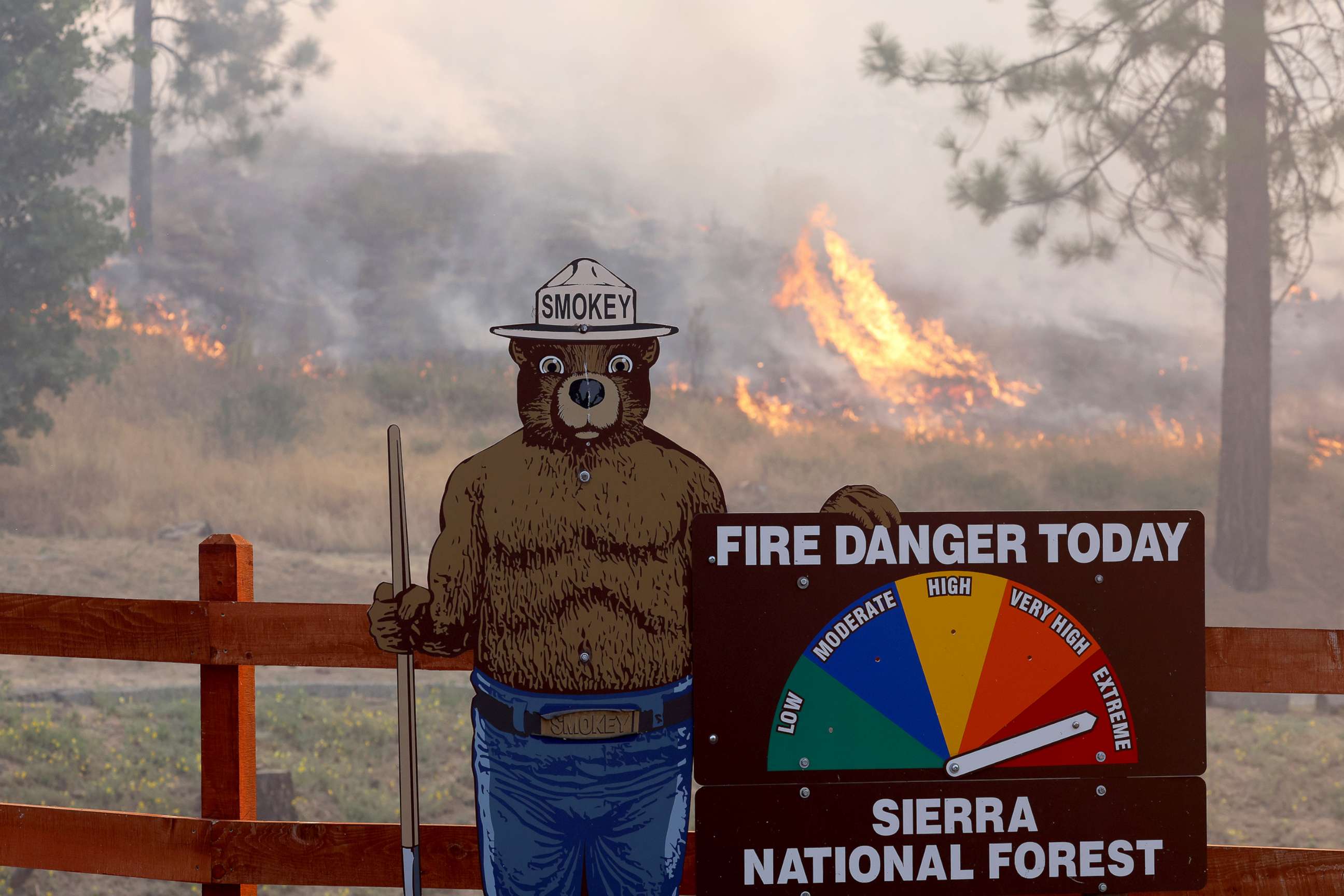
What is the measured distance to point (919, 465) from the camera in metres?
18.5

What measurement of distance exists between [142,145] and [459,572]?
2223 centimetres

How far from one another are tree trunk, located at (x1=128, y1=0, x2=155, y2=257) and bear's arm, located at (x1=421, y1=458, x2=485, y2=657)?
61.4 feet

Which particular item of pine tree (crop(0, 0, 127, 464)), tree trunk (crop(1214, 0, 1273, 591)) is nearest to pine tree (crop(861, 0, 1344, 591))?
tree trunk (crop(1214, 0, 1273, 591))

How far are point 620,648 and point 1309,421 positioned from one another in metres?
18.2

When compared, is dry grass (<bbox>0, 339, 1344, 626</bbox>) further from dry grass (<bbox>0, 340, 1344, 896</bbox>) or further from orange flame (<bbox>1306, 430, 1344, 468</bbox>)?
orange flame (<bbox>1306, 430, 1344, 468</bbox>)

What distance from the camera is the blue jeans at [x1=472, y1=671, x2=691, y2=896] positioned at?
8.66 ft

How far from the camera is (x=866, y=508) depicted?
2.65 meters

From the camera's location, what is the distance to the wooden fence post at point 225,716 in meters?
3.15

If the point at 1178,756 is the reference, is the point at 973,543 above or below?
above

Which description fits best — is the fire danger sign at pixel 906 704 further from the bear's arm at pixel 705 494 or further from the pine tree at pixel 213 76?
the pine tree at pixel 213 76

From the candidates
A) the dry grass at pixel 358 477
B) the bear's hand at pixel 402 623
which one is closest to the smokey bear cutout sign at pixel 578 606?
the bear's hand at pixel 402 623

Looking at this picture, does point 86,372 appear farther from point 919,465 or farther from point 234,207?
point 919,465

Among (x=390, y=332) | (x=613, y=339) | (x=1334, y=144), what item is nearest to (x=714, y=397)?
(x=390, y=332)

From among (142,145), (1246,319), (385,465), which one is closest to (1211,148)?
(1246,319)
